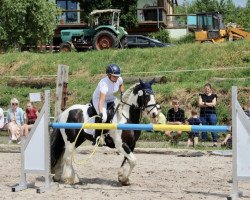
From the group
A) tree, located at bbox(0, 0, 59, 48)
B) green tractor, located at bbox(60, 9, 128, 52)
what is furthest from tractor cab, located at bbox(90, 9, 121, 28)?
tree, located at bbox(0, 0, 59, 48)

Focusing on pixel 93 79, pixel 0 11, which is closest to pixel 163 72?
pixel 93 79

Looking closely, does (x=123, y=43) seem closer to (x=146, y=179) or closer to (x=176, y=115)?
(x=176, y=115)

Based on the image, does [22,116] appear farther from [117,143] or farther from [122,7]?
[122,7]

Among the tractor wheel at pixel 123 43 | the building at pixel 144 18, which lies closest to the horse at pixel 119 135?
the tractor wheel at pixel 123 43

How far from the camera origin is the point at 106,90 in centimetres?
1031

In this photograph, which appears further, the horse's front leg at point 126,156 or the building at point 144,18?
the building at point 144,18

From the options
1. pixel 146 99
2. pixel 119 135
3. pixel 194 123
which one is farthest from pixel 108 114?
pixel 194 123

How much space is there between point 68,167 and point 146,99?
5.49 feet

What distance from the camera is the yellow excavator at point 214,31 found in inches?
1372

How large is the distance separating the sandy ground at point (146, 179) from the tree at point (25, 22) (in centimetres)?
2304

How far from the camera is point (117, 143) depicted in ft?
33.9

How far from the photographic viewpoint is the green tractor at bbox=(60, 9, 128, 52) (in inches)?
1310

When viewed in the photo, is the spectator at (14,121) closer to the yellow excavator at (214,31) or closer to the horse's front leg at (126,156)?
the horse's front leg at (126,156)

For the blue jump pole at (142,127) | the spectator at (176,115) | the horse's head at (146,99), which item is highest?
the horse's head at (146,99)
